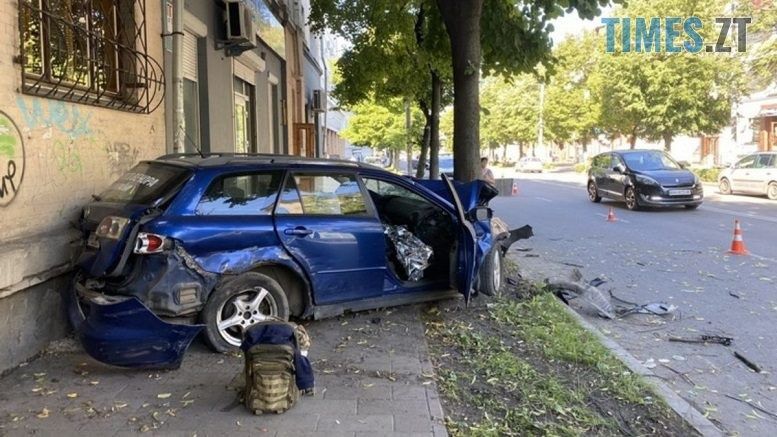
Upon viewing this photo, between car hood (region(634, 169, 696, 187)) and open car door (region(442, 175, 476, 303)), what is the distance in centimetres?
1217

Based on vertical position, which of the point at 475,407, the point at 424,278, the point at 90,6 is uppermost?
the point at 90,6

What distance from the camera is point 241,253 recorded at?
4816 millimetres

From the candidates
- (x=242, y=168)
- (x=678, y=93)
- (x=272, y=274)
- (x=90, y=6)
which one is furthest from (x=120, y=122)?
(x=678, y=93)

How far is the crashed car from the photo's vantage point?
4379 mm

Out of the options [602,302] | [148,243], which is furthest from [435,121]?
[148,243]

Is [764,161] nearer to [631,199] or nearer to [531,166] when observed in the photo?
[631,199]

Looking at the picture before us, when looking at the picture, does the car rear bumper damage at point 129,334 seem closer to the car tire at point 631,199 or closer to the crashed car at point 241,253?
the crashed car at point 241,253

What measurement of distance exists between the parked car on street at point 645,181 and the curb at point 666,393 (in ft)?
37.8

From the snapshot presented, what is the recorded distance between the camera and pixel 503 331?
5684 mm

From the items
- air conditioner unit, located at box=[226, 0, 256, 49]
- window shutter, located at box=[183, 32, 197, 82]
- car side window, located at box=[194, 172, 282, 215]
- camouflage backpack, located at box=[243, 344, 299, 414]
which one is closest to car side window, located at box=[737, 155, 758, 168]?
air conditioner unit, located at box=[226, 0, 256, 49]

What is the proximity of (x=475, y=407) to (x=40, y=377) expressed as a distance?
2.96 metres

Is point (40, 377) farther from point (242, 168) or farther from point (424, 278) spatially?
point (424, 278)

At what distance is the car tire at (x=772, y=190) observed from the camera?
1944 centimetres

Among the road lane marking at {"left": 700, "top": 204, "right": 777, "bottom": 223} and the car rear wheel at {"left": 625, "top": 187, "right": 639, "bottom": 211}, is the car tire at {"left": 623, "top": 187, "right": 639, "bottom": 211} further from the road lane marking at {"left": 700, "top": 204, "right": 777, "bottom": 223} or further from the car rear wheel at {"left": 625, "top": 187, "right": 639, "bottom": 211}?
the road lane marking at {"left": 700, "top": 204, "right": 777, "bottom": 223}
